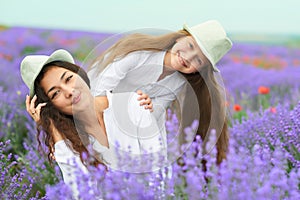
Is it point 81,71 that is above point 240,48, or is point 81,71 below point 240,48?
above

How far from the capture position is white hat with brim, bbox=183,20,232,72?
204 centimetres

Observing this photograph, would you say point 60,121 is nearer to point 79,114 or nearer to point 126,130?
point 79,114

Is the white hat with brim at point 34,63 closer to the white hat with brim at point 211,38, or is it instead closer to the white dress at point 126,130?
the white dress at point 126,130

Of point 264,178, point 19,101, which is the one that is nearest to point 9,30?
point 19,101

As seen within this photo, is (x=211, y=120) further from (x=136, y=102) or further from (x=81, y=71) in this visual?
(x=81, y=71)

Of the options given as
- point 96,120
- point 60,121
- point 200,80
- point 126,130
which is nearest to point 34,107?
point 60,121

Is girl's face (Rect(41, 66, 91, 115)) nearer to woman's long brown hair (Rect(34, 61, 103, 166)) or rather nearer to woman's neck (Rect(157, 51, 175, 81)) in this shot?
woman's long brown hair (Rect(34, 61, 103, 166))

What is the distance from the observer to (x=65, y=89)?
75.3 inches

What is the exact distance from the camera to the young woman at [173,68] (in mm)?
1989

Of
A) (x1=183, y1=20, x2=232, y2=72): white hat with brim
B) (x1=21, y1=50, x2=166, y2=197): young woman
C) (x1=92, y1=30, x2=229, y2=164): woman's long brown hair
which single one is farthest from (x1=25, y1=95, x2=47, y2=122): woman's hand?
(x1=183, y1=20, x2=232, y2=72): white hat with brim

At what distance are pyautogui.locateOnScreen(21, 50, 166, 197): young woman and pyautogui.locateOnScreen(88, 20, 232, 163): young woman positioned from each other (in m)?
0.07

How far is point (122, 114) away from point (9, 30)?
8471 millimetres

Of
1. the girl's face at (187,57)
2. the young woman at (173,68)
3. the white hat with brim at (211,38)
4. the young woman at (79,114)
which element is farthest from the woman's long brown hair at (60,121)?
the white hat with brim at (211,38)

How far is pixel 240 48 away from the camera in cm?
990
